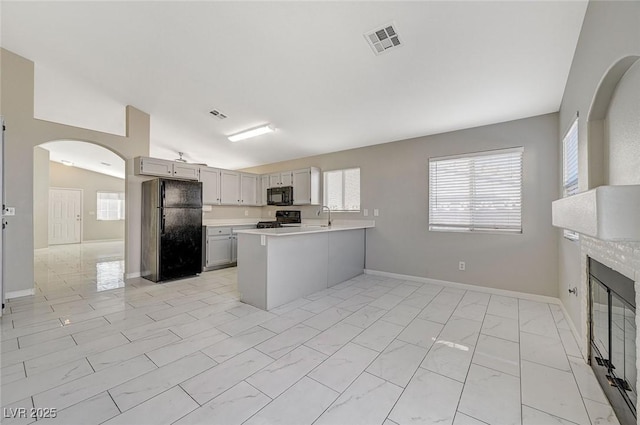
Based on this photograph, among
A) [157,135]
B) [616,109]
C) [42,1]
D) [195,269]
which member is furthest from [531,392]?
[157,135]

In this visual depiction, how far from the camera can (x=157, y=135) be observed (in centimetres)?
544

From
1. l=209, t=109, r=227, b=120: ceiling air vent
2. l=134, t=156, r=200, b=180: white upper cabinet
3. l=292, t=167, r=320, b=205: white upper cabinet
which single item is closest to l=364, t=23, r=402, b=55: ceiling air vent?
l=209, t=109, r=227, b=120: ceiling air vent

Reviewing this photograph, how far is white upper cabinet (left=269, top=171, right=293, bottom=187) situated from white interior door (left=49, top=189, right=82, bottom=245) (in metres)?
8.34

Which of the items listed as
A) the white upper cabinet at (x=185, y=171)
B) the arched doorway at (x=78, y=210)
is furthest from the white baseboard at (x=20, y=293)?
the white upper cabinet at (x=185, y=171)

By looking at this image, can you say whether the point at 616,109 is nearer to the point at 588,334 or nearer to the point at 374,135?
the point at 588,334

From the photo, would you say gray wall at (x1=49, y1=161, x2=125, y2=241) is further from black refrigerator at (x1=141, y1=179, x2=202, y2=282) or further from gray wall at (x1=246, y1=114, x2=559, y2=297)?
gray wall at (x1=246, y1=114, x2=559, y2=297)

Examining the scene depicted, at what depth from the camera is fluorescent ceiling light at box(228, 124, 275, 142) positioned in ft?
14.4

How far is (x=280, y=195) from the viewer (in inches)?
228

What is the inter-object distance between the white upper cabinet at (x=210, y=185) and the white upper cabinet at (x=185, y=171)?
0.44 ft

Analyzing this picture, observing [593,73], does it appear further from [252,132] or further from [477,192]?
[252,132]

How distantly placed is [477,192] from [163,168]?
17.3 feet

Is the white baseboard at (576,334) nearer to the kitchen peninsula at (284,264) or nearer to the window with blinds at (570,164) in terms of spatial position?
the window with blinds at (570,164)

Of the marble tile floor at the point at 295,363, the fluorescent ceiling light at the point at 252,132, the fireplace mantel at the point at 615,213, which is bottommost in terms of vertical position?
the marble tile floor at the point at 295,363

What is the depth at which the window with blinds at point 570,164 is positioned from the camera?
236 cm
